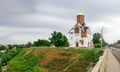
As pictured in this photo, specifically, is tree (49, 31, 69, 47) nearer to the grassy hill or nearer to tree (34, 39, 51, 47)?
tree (34, 39, 51, 47)

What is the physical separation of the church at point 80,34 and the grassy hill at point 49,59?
25.8 meters

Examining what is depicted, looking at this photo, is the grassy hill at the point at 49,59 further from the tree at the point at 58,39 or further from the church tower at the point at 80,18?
the church tower at the point at 80,18

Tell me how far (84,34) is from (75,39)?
3348mm

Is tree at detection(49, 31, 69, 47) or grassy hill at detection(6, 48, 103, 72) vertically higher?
tree at detection(49, 31, 69, 47)

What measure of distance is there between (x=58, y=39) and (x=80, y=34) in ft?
38.2

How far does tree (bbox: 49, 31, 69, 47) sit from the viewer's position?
84.2 meters

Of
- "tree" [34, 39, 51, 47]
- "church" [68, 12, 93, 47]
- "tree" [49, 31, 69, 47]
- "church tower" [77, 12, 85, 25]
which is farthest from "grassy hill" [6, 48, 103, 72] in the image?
"church tower" [77, 12, 85, 25]

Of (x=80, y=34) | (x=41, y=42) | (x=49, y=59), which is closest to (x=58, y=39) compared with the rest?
(x=41, y=42)

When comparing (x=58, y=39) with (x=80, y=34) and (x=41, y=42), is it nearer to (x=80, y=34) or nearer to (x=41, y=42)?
(x=41, y=42)

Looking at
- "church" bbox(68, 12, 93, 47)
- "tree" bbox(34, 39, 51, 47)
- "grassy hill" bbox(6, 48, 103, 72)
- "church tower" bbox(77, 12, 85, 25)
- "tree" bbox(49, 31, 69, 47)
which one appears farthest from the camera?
"church tower" bbox(77, 12, 85, 25)

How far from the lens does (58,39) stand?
85125 millimetres

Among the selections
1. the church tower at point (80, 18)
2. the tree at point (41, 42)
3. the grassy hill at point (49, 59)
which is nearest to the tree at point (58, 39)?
the tree at point (41, 42)

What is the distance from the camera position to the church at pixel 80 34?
93.4m

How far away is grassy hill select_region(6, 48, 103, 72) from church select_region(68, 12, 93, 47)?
2580 centimetres
